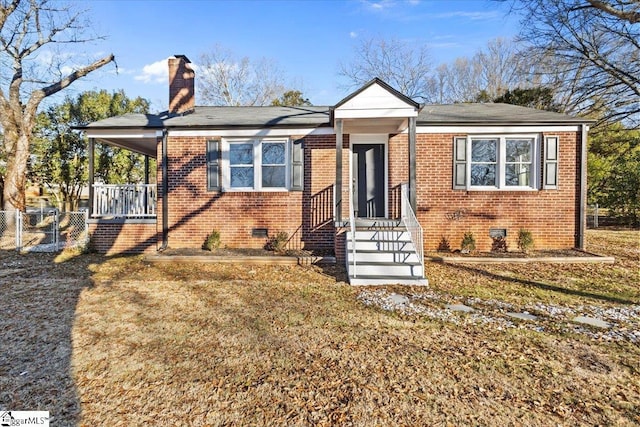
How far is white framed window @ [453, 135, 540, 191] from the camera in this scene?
8398mm

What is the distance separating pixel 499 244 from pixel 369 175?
3659 mm

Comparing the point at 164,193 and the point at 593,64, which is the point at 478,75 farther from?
the point at 164,193

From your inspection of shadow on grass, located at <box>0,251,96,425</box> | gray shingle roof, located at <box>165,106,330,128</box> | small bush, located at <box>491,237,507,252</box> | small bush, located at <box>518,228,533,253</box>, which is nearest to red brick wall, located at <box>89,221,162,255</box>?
shadow on grass, located at <box>0,251,96,425</box>

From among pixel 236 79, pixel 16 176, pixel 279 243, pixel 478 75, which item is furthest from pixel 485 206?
pixel 236 79

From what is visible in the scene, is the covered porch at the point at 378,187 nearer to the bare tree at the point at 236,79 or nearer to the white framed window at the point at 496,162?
the white framed window at the point at 496,162

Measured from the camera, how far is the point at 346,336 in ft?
12.3

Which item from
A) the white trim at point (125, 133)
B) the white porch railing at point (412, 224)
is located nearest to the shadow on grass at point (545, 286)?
the white porch railing at point (412, 224)

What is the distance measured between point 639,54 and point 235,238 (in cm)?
1893

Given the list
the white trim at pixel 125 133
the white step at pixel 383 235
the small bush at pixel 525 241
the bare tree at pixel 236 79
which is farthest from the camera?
the bare tree at pixel 236 79


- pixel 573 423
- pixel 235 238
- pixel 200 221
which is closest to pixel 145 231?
pixel 200 221

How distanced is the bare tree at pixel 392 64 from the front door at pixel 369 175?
65.6 ft

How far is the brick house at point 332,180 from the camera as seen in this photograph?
8367 mm

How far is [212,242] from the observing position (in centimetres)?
823

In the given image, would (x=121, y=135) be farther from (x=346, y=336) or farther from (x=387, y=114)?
(x=346, y=336)
